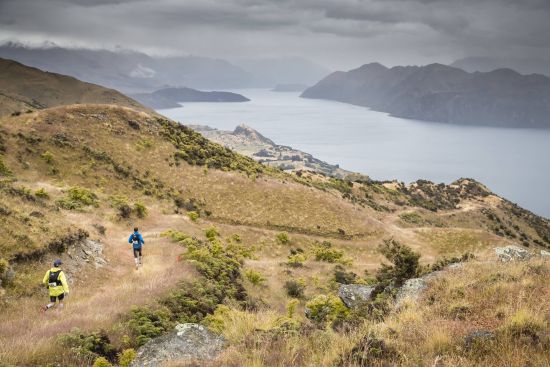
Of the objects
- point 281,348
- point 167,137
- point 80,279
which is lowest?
point 80,279

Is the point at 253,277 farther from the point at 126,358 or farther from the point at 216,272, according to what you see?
the point at 126,358

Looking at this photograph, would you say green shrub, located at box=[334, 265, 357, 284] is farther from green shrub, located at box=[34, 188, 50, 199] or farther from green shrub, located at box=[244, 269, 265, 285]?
green shrub, located at box=[34, 188, 50, 199]

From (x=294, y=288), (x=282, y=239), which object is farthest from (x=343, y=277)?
(x=282, y=239)

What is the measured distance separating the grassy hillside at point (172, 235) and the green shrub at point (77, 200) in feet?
0.61

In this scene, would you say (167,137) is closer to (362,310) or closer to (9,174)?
(9,174)

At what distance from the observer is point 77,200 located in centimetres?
3372

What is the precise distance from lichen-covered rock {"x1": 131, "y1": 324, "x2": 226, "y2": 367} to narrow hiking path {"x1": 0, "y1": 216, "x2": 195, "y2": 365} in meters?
2.54

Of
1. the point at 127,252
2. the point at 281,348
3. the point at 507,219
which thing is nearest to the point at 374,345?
the point at 281,348

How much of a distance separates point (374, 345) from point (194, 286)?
12.2 metres

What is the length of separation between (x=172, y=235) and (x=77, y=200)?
11675 mm

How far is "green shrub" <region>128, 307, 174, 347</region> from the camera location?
12.3m

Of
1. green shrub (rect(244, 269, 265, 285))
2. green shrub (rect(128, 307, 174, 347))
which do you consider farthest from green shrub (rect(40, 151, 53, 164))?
green shrub (rect(128, 307, 174, 347))

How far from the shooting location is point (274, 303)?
23625 millimetres

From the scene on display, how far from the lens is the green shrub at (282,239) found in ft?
144
